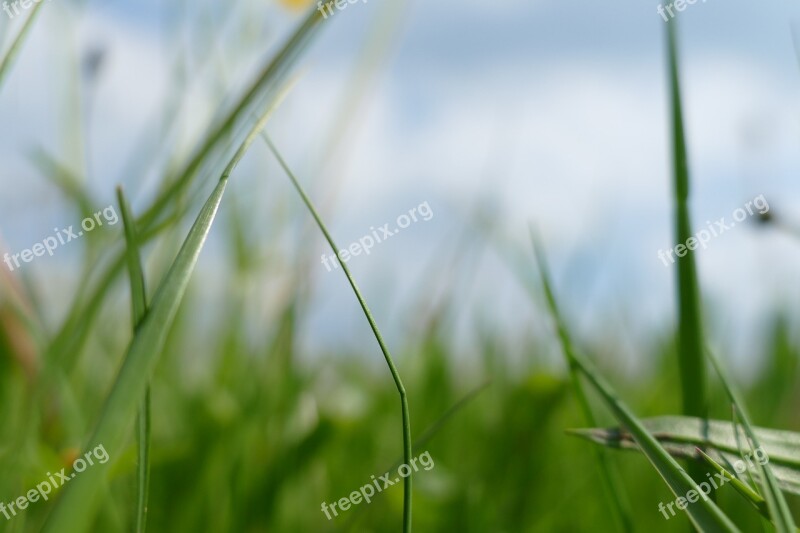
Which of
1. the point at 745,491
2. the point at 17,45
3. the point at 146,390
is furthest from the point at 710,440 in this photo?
the point at 17,45

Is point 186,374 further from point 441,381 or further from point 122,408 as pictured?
point 122,408

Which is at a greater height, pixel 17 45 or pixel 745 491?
pixel 17 45

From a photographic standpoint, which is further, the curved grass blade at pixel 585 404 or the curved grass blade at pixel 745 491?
the curved grass blade at pixel 585 404

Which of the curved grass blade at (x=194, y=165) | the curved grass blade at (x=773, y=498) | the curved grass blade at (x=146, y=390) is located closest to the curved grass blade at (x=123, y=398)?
the curved grass blade at (x=146, y=390)

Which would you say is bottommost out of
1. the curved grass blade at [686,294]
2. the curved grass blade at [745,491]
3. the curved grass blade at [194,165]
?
the curved grass blade at [745,491]

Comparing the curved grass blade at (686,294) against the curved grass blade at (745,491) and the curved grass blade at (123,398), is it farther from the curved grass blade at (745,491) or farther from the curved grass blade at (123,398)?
the curved grass blade at (123,398)

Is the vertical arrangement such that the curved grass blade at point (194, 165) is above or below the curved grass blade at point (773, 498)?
above

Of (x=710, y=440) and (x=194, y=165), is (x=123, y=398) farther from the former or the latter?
(x=710, y=440)

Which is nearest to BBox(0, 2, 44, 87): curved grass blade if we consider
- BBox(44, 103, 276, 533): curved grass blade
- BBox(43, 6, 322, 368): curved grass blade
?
BBox(43, 6, 322, 368): curved grass blade

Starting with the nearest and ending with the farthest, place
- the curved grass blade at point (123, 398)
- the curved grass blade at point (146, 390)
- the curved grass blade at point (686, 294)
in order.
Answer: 1. the curved grass blade at point (123, 398)
2. the curved grass blade at point (146, 390)
3. the curved grass blade at point (686, 294)

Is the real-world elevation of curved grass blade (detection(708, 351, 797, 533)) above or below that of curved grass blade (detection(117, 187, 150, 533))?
below

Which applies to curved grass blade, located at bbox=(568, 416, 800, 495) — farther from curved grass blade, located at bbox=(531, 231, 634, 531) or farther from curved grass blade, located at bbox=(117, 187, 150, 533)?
curved grass blade, located at bbox=(117, 187, 150, 533)

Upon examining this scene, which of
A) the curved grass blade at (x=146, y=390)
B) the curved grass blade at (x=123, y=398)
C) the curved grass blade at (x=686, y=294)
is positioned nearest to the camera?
the curved grass blade at (x=123, y=398)
